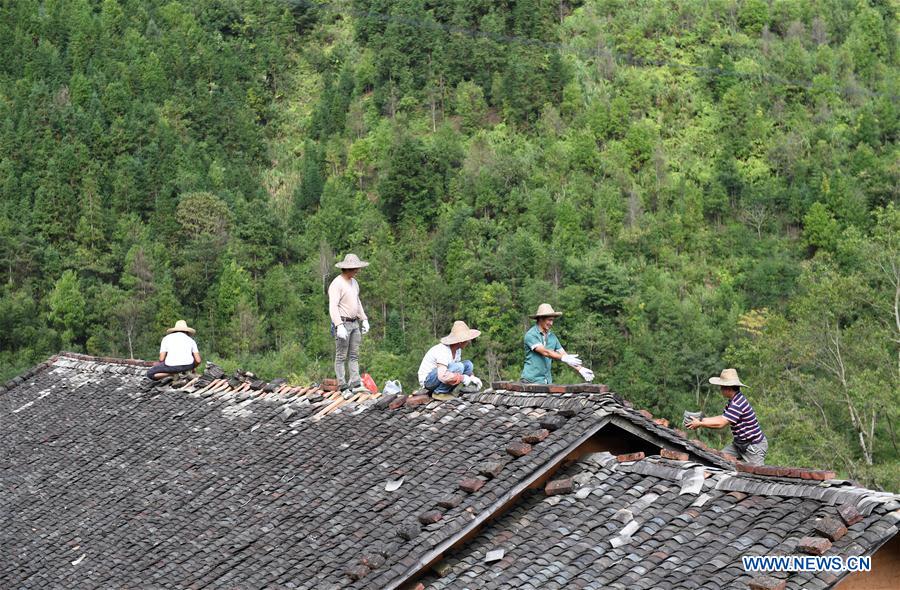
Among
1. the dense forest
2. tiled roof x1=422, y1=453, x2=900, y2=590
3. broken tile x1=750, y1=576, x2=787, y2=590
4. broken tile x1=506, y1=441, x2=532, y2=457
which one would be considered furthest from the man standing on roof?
the dense forest

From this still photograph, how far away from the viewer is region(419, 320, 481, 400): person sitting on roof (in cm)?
1224

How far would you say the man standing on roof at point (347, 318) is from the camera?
1343cm

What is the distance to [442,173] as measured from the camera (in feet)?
242

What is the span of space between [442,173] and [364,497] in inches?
2491

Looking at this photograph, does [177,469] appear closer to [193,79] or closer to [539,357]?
[539,357]

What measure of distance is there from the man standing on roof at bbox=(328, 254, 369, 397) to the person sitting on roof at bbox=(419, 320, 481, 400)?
121 centimetres

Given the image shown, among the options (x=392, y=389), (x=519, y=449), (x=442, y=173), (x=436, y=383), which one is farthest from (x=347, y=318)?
(x=442, y=173)

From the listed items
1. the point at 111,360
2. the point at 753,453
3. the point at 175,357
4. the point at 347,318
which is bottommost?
the point at 111,360

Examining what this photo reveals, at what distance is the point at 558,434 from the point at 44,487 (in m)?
6.74

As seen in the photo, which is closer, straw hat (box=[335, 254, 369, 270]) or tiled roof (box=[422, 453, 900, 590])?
tiled roof (box=[422, 453, 900, 590])

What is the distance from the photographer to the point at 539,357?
12.9 meters

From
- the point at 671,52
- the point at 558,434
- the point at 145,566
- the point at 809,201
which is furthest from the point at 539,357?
the point at 671,52

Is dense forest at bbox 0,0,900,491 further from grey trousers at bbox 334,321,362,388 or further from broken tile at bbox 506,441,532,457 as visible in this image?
broken tile at bbox 506,441,532,457

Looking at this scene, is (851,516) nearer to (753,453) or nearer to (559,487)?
(559,487)
